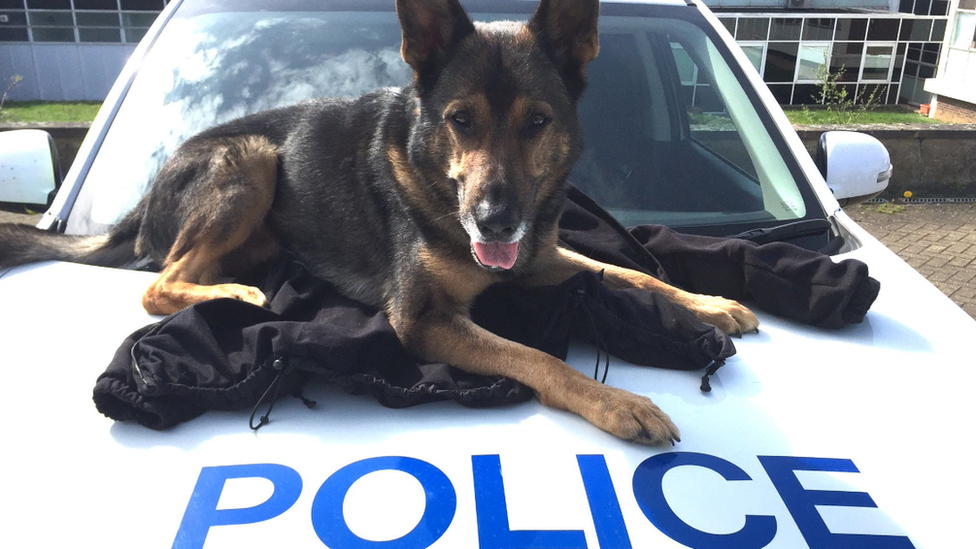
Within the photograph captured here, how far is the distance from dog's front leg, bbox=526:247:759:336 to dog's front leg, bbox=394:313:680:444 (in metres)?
0.46

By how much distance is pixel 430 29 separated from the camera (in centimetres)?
219

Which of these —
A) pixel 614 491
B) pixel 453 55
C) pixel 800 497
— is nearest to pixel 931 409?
pixel 800 497

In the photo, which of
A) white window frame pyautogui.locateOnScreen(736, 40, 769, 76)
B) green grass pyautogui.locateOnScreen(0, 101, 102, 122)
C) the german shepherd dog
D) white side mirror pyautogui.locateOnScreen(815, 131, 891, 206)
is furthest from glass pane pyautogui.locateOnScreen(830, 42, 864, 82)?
the german shepherd dog

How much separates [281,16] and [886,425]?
2396 millimetres

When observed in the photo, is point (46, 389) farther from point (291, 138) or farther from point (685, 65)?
point (685, 65)

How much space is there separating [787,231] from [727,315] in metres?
0.51

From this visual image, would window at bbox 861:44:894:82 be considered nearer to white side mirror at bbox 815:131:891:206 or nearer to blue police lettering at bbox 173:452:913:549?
white side mirror at bbox 815:131:891:206

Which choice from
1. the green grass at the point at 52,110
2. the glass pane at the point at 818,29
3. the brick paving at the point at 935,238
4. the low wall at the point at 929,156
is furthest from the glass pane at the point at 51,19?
the brick paving at the point at 935,238

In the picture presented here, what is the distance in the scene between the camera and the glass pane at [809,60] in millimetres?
18625

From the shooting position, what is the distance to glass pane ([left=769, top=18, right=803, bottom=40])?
19.1 meters

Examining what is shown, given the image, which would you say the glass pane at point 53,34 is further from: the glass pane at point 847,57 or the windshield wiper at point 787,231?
the windshield wiper at point 787,231

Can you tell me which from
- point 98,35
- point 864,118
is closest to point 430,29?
point 864,118

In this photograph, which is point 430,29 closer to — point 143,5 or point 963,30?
point 963,30

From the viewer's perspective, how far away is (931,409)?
5.29ft
